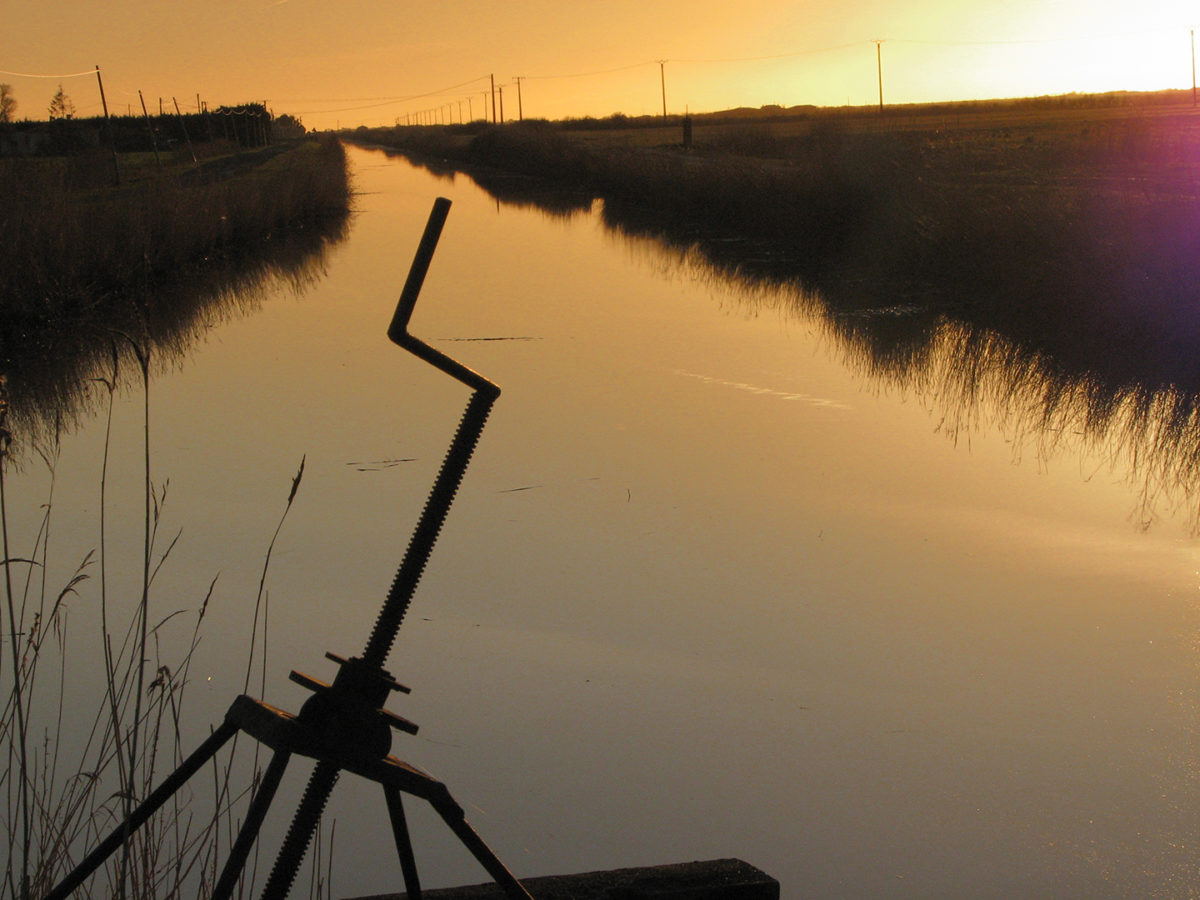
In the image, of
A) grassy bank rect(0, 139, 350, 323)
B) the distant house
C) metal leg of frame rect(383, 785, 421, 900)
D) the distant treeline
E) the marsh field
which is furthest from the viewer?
the distant treeline

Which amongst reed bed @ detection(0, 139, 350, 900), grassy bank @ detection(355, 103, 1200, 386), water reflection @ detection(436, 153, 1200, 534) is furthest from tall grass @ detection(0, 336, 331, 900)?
grassy bank @ detection(355, 103, 1200, 386)

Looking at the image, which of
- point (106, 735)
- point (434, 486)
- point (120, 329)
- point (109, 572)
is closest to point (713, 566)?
point (109, 572)

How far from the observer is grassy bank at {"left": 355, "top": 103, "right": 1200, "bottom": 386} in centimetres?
786

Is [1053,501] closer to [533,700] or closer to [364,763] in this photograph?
[533,700]

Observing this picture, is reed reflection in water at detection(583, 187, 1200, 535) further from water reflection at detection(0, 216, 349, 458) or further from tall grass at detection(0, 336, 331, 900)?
water reflection at detection(0, 216, 349, 458)

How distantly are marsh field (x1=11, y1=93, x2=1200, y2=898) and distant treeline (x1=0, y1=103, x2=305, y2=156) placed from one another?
24.9 meters

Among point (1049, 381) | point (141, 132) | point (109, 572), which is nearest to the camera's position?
point (109, 572)

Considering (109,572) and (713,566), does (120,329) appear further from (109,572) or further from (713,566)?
(713,566)

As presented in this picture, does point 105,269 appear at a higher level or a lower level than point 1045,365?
higher

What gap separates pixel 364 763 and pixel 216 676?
248 cm

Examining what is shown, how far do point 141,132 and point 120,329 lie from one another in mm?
46980

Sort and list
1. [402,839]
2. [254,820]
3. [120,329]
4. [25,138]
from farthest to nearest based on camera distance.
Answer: [25,138] → [120,329] → [402,839] → [254,820]

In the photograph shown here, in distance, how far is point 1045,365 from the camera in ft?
24.2

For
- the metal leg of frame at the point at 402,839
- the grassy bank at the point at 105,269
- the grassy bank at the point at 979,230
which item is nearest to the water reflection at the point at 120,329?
the grassy bank at the point at 105,269
